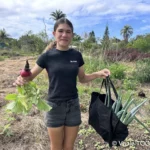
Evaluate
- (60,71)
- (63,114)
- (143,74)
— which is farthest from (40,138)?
(143,74)

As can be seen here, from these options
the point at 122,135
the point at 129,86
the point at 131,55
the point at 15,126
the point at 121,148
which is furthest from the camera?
the point at 131,55

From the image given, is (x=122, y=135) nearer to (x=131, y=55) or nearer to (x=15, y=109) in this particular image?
(x=15, y=109)

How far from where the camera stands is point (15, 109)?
5.92 feet

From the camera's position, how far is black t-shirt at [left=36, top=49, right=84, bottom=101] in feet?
7.11

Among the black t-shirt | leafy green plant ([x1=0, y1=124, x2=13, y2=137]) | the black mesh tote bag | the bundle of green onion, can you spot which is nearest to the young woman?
the black t-shirt

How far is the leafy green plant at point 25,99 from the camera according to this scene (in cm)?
181

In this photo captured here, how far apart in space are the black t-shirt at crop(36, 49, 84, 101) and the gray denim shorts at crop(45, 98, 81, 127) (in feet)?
0.18

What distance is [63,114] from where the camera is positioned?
7.29ft

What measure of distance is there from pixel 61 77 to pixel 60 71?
0.06 m

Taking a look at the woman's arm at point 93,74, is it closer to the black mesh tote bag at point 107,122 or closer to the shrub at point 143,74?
the black mesh tote bag at point 107,122

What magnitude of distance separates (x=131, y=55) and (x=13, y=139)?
384 inches

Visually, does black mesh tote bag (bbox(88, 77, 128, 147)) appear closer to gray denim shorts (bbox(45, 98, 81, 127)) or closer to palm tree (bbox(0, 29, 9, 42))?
gray denim shorts (bbox(45, 98, 81, 127))

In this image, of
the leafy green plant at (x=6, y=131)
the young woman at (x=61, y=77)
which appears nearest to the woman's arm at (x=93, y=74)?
Answer: the young woman at (x=61, y=77)

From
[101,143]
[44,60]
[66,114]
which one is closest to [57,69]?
[44,60]
